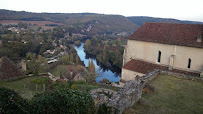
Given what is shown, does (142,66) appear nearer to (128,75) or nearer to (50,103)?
(128,75)

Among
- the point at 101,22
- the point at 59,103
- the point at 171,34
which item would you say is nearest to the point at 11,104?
the point at 59,103

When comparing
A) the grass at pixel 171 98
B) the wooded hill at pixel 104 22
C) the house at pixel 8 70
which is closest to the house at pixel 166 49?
the grass at pixel 171 98

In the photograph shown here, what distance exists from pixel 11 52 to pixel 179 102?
161 ft

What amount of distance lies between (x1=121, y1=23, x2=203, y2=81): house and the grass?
5.28 m

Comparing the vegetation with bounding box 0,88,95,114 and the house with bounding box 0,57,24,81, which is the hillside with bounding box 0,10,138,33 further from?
the vegetation with bounding box 0,88,95,114

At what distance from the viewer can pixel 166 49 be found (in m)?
20.4

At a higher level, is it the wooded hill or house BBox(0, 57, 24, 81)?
the wooded hill

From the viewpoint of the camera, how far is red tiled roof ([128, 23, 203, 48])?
18.9 meters

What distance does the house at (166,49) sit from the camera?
18453 millimetres

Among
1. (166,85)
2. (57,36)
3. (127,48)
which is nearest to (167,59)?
(127,48)

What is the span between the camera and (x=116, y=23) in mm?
177750

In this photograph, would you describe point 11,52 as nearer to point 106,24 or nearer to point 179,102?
point 179,102

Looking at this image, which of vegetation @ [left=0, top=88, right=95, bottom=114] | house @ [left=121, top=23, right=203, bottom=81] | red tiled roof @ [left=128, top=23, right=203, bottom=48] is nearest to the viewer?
vegetation @ [left=0, top=88, right=95, bottom=114]

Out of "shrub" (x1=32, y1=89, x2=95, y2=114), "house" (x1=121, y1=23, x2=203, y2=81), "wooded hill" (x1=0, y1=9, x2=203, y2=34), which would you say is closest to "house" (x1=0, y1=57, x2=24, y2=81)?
"house" (x1=121, y1=23, x2=203, y2=81)
